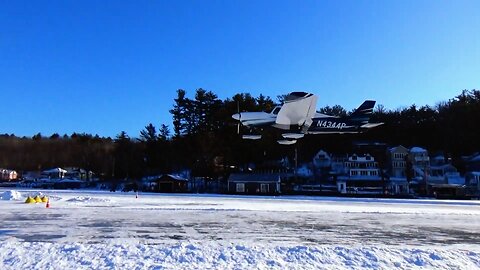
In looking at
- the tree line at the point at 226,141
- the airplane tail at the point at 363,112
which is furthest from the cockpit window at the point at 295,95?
the tree line at the point at 226,141

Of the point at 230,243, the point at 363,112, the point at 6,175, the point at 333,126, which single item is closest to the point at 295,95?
the point at 333,126

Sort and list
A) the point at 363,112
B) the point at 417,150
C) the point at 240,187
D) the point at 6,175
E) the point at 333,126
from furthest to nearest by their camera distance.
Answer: the point at 6,175
the point at 417,150
the point at 240,187
the point at 363,112
the point at 333,126

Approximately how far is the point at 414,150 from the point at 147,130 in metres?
67.1

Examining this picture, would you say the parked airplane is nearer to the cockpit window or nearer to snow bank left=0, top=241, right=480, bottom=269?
the cockpit window

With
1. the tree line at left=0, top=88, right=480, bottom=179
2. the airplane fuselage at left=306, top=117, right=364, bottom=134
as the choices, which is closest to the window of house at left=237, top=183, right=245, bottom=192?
the tree line at left=0, top=88, right=480, bottom=179

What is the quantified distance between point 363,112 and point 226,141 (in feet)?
A: 170

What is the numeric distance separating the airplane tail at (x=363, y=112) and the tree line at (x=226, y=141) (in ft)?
122

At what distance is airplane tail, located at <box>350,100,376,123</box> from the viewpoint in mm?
25719

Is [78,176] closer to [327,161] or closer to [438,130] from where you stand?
[327,161]

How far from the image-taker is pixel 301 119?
878 inches

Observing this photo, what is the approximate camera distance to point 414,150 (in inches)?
3600

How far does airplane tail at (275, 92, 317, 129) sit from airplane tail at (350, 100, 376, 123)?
419 cm

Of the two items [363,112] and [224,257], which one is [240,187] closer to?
[363,112]

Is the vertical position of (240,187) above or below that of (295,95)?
below
